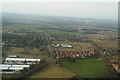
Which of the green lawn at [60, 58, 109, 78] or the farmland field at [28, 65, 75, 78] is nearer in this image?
the farmland field at [28, 65, 75, 78]

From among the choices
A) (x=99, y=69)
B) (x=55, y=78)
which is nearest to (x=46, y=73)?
(x=55, y=78)

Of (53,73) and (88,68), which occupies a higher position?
(88,68)

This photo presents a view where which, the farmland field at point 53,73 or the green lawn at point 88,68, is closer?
the farmland field at point 53,73

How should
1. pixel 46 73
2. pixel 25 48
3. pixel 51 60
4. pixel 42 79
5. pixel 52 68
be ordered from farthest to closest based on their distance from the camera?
pixel 25 48 → pixel 51 60 → pixel 52 68 → pixel 46 73 → pixel 42 79

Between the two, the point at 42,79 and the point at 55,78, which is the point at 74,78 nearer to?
the point at 55,78

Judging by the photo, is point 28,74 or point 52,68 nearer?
point 28,74

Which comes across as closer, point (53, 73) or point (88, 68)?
point (53, 73)

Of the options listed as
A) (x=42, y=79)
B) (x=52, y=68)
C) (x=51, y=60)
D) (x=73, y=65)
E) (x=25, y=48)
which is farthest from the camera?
(x=25, y=48)

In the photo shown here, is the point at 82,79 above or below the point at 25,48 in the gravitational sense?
below
